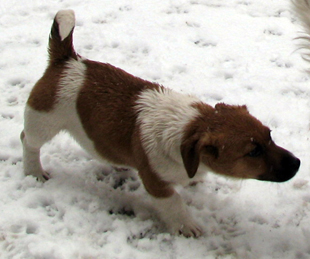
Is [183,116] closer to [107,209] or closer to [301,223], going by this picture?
[107,209]

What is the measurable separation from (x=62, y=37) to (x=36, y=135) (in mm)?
799

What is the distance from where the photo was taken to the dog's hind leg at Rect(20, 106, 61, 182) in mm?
3047

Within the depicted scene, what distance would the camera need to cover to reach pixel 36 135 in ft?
10.2

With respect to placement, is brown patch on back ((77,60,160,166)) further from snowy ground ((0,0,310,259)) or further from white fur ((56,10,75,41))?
snowy ground ((0,0,310,259))

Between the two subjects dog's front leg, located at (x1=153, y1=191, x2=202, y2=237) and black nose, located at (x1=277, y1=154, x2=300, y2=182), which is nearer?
black nose, located at (x1=277, y1=154, x2=300, y2=182)

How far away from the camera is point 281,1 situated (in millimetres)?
5840

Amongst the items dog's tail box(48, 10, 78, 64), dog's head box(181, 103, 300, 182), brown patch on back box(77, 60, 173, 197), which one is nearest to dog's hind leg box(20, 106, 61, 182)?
brown patch on back box(77, 60, 173, 197)

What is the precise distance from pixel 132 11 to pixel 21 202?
143 inches

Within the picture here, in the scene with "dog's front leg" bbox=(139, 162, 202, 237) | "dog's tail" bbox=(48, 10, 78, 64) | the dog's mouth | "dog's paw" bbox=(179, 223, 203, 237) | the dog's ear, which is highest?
"dog's tail" bbox=(48, 10, 78, 64)

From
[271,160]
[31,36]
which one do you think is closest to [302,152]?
[271,160]

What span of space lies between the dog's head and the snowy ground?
62cm

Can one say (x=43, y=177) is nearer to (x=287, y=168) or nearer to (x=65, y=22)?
(x=65, y=22)

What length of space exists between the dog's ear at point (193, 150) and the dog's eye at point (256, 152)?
0.75 feet

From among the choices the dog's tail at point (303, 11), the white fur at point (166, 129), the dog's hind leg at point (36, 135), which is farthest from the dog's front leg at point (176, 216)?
the dog's tail at point (303, 11)
